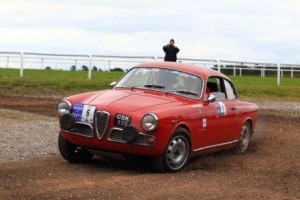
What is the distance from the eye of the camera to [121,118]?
27.8ft

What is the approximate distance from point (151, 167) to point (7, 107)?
928 cm

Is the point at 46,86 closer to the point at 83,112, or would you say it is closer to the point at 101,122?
the point at 83,112

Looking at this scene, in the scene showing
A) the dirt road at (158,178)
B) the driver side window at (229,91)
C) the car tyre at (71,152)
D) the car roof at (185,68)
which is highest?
the car roof at (185,68)

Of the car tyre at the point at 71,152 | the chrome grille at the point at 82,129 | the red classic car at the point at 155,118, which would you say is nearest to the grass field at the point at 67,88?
the red classic car at the point at 155,118

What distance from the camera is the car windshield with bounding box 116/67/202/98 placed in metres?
9.62

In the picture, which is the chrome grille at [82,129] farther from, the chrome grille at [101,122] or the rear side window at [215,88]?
the rear side window at [215,88]

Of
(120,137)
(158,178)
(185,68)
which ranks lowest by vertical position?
(158,178)

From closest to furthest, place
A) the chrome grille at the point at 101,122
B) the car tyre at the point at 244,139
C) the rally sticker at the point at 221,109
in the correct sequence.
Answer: the chrome grille at the point at 101,122 → the rally sticker at the point at 221,109 → the car tyre at the point at 244,139

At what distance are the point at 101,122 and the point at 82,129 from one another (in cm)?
37

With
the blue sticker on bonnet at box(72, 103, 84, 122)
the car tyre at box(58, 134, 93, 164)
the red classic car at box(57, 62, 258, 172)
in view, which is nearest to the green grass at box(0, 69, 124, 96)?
the red classic car at box(57, 62, 258, 172)

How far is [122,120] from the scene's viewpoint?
8.45 metres

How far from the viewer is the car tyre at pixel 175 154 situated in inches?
340

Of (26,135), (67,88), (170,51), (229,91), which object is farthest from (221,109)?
(67,88)

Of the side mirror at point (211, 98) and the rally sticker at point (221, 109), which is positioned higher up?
the side mirror at point (211, 98)
